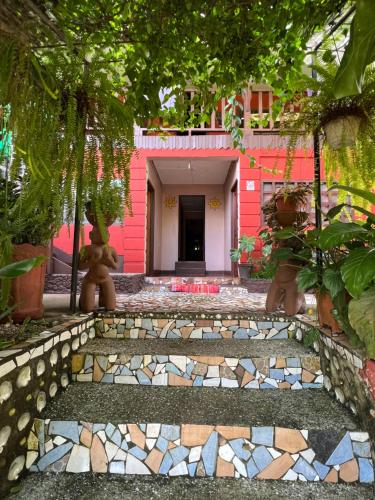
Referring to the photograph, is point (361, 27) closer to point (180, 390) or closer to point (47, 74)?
point (47, 74)

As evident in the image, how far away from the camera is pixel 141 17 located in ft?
5.16

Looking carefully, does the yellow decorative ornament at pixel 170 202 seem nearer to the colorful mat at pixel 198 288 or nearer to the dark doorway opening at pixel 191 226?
the dark doorway opening at pixel 191 226

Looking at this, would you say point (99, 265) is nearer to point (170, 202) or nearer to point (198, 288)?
point (198, 288)

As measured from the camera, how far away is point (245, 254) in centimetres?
559

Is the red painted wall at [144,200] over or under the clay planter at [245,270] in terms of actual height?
over

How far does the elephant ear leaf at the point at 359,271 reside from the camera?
3.01ft

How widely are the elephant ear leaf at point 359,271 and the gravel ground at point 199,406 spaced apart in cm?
53

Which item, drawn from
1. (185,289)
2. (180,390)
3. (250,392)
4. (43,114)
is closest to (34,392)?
(180,390)

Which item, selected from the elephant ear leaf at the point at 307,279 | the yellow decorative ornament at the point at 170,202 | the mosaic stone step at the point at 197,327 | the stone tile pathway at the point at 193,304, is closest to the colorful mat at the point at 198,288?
the stone tile pathway at the point at 193,304

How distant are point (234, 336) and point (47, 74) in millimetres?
1583

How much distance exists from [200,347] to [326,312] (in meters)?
0.66

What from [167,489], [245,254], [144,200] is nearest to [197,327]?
[167,489]

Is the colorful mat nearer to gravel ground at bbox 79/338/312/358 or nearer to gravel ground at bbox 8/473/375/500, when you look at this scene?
gravel ground at bbox 79/338/312/358

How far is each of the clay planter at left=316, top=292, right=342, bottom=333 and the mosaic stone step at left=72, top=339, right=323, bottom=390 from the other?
177 mm
